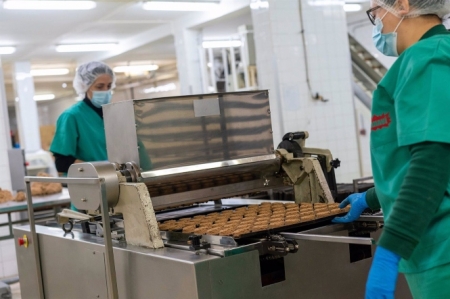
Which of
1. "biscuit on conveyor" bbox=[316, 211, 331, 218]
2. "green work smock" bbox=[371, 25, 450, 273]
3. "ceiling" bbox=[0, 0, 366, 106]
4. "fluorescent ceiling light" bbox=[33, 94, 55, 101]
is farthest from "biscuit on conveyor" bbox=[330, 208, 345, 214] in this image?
"fluorescent ceiling light" bbox=[33, 94, 55, 101]

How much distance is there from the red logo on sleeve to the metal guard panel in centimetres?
92

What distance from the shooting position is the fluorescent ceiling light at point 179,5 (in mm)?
6977

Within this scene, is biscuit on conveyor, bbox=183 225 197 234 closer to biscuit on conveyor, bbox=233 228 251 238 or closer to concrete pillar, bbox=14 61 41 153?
biscuit on conveyor, bbox=233 228 251 238

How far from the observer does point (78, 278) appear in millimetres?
2227

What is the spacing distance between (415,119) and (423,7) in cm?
30

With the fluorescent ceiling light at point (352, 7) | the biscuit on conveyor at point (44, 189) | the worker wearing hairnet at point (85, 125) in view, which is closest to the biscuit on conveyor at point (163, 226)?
the worker wearing hairnet at point (85, 125)

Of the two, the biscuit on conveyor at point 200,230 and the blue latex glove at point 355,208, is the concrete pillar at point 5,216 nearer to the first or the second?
the biscuit on conveyor at point 200,230

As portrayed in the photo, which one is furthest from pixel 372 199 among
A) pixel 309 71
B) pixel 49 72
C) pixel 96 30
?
pixel 49 72

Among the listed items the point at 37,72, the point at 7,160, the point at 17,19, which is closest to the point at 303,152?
the point at 7,160

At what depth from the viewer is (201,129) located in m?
2.20

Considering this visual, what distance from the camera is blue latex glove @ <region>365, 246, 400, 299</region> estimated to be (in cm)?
120

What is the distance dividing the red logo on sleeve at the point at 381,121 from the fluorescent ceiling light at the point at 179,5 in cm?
590

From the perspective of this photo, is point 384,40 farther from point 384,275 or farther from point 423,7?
point 384,275

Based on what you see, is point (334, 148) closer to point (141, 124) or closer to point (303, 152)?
point (303, 152)
